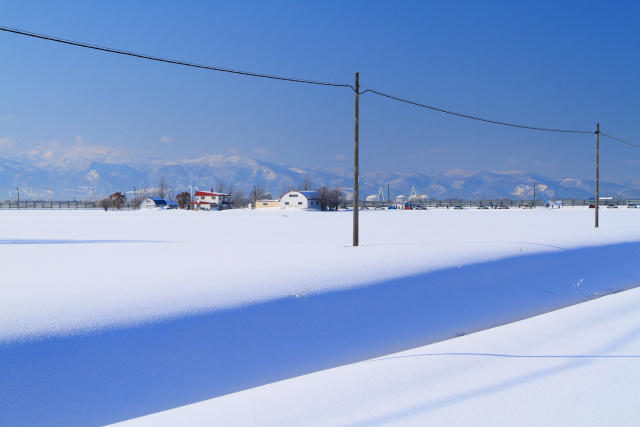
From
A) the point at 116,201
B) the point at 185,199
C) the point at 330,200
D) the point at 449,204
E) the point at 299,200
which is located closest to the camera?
the point at 299,200

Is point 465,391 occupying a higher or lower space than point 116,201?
lower

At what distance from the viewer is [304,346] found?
957 centimetres

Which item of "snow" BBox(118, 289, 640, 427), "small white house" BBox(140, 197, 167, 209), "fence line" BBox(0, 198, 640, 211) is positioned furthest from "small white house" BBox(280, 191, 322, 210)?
"snow" BBox(118, 289, 640, 427)

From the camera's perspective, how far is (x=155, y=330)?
841 centimetres

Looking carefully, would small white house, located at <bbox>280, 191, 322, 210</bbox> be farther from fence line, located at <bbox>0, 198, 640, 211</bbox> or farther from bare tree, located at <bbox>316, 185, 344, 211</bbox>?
fence line, located at <bbox>0, 198, 640, 211</bbox>

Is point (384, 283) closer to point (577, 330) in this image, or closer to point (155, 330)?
point (577, 330)

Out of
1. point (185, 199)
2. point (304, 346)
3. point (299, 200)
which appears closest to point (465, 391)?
point (304, 346)

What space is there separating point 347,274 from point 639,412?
24.5 feet

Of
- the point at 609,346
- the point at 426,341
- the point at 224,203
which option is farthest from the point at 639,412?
the point at 224,203

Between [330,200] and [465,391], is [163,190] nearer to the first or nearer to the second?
[330,200]

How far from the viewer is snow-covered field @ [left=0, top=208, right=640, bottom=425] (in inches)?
247

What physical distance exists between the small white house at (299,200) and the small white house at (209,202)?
18738mm

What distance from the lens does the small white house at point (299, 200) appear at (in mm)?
104188

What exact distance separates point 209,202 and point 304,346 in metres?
112
